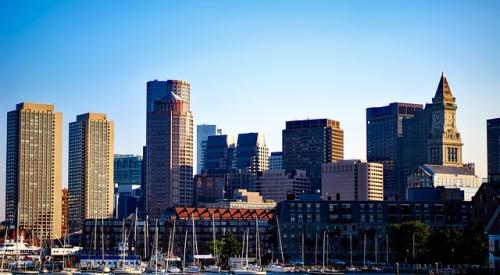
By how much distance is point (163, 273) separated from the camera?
19612 centimetres

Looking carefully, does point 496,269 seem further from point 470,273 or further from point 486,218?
point 486,218

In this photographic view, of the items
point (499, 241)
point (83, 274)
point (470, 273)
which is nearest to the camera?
point (499, 241)

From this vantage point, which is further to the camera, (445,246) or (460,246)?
(445,246)

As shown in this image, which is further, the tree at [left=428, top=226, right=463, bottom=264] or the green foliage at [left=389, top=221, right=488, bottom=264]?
the tree at [left=428, top=226, right=463, bottom=264]

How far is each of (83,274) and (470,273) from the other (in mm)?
85367

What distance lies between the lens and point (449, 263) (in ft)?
589

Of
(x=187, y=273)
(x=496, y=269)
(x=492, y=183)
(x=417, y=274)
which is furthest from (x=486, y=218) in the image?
(x=496, y=269)

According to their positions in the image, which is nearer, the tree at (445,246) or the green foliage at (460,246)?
the green foliage at (460,246)

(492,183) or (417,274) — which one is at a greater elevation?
(492,183)

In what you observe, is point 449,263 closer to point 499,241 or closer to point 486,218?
point 486,218

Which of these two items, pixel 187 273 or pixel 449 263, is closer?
pixel 449 263

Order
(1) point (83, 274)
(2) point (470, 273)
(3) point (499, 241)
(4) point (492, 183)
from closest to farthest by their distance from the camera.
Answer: (3) point (499, 241)
(2) point (470, 273)
(4) point (492, 183)
(1) point (83, 274)

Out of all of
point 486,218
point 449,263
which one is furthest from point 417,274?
point 486,218

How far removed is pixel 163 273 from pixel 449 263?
50.3m
